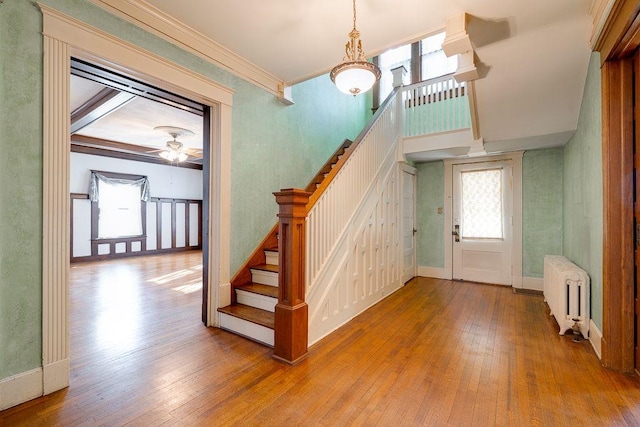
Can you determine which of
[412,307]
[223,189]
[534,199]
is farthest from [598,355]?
[223,189]

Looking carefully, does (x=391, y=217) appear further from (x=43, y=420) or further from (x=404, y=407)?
(x=43, y=420)

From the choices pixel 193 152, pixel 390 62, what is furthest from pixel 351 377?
pixel 193 152

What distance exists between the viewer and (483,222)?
502cm

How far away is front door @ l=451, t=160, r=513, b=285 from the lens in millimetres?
4832

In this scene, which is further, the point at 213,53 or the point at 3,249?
the point at 213,53

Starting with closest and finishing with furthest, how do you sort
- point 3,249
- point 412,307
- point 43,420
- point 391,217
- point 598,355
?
point 43,420, point 3,249, point 598,355, point 412,307, point 391,217

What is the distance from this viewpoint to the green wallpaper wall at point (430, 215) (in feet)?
17.7

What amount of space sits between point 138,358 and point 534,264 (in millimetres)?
5453

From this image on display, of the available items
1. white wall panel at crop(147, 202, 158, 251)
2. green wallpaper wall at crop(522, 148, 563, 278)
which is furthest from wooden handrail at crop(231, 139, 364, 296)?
white wall panel at crop(147, 202, 158, 251)

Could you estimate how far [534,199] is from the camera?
4621 mm

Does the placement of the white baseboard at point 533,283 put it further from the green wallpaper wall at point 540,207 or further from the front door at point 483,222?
the front door at point 483,222

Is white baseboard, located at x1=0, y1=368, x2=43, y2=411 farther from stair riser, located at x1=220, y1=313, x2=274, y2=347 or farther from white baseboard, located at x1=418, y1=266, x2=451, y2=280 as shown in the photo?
white baseboard, located at x1=418, y1=266, x2=451, y2=280

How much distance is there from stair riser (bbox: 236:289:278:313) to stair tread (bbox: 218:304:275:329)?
1.6 inches

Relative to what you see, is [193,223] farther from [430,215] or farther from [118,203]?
[430,215]
